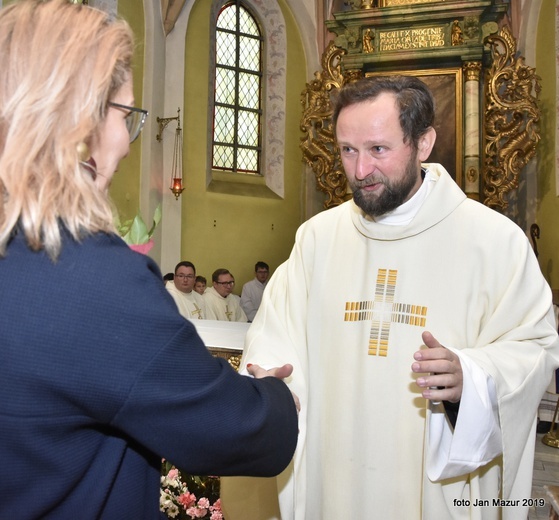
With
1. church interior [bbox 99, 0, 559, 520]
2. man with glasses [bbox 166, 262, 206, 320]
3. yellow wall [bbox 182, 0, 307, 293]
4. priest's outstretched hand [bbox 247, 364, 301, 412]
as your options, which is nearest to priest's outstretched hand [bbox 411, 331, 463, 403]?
priest's outstretched hand [bbox 247, 364, 301, 412]

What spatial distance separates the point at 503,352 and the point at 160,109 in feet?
33.3

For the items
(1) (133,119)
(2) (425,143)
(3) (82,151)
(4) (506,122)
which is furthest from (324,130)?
(3) (82,151)

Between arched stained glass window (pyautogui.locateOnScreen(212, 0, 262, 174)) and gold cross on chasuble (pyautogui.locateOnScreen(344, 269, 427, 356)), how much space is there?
1046 cm

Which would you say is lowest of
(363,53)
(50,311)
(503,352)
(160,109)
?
(503,352)

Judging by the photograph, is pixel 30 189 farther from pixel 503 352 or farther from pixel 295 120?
pixel 295 120

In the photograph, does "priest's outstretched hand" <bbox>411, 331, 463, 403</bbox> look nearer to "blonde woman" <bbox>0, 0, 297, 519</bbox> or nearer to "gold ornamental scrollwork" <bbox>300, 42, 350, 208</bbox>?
"blonde woman" <bbox>0, 0, 297, 519</bbox>

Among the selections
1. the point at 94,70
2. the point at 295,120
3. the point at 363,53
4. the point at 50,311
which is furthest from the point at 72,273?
the point at 295,120

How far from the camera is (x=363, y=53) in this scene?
11.2 metres

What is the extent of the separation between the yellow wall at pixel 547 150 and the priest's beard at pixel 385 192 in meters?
9.30

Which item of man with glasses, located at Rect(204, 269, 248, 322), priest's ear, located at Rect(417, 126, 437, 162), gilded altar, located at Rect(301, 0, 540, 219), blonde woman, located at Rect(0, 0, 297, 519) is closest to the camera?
blonde woman, located at Rect(0, 0, 297, 519)

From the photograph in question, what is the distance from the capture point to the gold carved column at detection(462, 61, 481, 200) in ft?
35.3

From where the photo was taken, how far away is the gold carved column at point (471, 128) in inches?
424

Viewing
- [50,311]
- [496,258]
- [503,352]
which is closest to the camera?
[50,311]

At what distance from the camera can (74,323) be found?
45.6 inches
